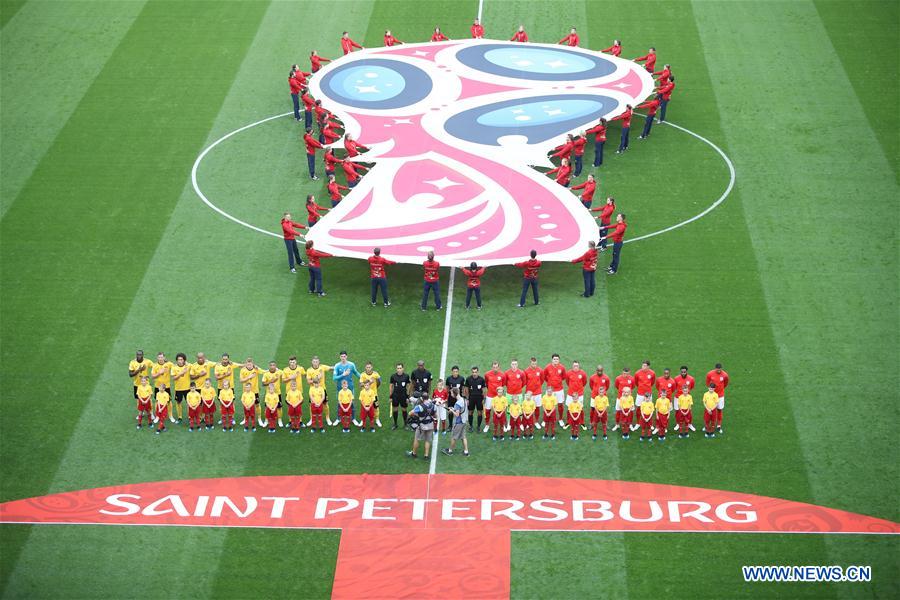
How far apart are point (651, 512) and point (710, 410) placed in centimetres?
307

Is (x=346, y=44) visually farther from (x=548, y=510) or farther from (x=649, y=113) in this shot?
(x=548, y=510)

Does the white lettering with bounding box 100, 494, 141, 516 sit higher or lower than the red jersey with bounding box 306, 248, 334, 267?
lower

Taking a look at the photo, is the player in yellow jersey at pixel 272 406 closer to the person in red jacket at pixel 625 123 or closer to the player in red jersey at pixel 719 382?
the player in red jersey at pixel 719 382

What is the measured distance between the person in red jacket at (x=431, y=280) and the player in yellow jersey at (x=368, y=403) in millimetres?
4015

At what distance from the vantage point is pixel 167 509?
25.2 metres

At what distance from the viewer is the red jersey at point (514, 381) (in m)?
27.1

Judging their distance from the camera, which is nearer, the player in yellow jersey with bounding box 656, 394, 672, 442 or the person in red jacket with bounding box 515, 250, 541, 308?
the player in yellow jersey with bounding box 656, 394, 672, 442

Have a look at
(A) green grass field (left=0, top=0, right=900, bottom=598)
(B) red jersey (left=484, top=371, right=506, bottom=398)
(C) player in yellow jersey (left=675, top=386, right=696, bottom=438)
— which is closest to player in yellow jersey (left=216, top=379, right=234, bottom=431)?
(A) green grass field (left=0, top=0, right=900, bottom=598)

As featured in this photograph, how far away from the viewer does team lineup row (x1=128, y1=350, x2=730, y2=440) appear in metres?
26.9

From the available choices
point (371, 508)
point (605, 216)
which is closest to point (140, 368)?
point (371, 508)


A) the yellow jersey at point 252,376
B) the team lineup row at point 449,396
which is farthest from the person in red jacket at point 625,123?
the yellow jersey at point 252,376

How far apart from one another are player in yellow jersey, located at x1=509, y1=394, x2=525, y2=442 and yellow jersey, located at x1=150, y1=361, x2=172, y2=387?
726 cm

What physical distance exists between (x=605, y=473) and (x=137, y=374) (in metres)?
9.94

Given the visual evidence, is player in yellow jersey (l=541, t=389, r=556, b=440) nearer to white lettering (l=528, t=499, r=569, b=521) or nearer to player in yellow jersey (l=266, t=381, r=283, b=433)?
white lettering (l=528, t=499, r=569, b=521)
